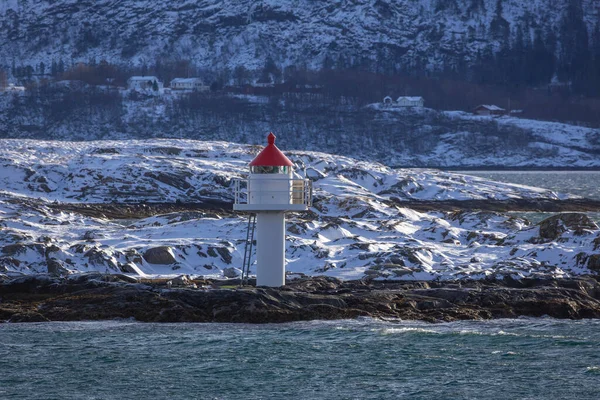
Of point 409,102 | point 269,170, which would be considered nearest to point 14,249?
point 269,170

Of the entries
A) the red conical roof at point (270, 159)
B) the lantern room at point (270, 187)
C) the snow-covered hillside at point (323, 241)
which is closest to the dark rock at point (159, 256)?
the snow-covered hillside at point (323, 241)

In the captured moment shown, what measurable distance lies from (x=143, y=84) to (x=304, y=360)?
15953cm

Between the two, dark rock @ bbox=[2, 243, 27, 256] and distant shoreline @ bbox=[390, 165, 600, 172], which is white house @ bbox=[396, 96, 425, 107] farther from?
dark rock @ bbox=[2, 243, 27, 256]

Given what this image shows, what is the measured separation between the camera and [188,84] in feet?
608

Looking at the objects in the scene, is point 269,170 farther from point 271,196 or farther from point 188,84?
point 188,84

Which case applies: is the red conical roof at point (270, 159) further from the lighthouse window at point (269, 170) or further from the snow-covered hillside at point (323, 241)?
the snow-covered hillside at point (323, 241)

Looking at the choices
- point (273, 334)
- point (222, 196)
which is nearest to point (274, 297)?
point (273, 334)

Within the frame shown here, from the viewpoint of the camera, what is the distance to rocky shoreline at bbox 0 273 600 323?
26000 millimetres

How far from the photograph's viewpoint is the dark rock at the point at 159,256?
105 feet

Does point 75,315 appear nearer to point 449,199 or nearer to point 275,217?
point 275,217

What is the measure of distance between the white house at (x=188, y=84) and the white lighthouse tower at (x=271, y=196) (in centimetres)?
15737

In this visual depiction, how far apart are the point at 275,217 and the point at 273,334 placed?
2.62 meters

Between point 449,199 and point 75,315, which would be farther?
point 449,199

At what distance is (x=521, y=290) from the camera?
91.5 feet
